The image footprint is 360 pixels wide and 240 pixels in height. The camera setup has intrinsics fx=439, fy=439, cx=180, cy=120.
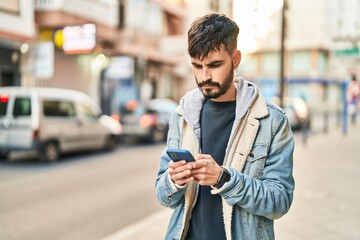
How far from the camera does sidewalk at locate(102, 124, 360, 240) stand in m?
5.13

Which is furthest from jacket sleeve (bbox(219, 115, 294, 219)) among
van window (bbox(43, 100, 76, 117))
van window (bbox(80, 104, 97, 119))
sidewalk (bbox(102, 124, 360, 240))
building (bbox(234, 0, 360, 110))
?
building (bbox(234, 0, 360, 110))

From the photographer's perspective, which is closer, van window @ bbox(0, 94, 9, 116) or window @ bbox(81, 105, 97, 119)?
van window @ bbox(0, 94, 9, 116)

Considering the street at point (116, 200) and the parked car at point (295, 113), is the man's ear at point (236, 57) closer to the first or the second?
the street at point (116, 200)

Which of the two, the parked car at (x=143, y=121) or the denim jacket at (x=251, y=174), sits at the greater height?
the denim jacket at (x=251, y=174)

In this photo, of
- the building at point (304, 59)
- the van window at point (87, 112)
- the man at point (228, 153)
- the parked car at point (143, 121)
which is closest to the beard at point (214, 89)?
the man at point (228, 153)

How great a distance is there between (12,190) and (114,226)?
3167mm

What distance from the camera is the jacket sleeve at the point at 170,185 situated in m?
1.92

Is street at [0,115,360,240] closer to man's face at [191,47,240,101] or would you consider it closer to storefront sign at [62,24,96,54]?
man's face at [191,47,240,101]

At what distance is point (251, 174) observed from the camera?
1884 millimetres

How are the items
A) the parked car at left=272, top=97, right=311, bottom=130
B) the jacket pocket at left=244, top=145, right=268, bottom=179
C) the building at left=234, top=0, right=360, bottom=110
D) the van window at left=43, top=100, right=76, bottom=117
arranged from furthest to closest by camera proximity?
1. the building at left=234, top=0, right=360, bottom=110
2. the parked car at left=272, top=97, right=311, bottom=130
3. the van window at left=43, top=100, right=76, bottom=117
4. the jacket pocket at left=244, top=145, right=268, bottom=179

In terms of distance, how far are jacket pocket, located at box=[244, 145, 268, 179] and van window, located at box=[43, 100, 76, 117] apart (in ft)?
33.8

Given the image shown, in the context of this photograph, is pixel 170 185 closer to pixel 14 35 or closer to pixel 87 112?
pixel 87 112

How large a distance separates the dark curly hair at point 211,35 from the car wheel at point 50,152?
33.1 ft

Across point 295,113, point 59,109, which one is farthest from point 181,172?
point 295,113
